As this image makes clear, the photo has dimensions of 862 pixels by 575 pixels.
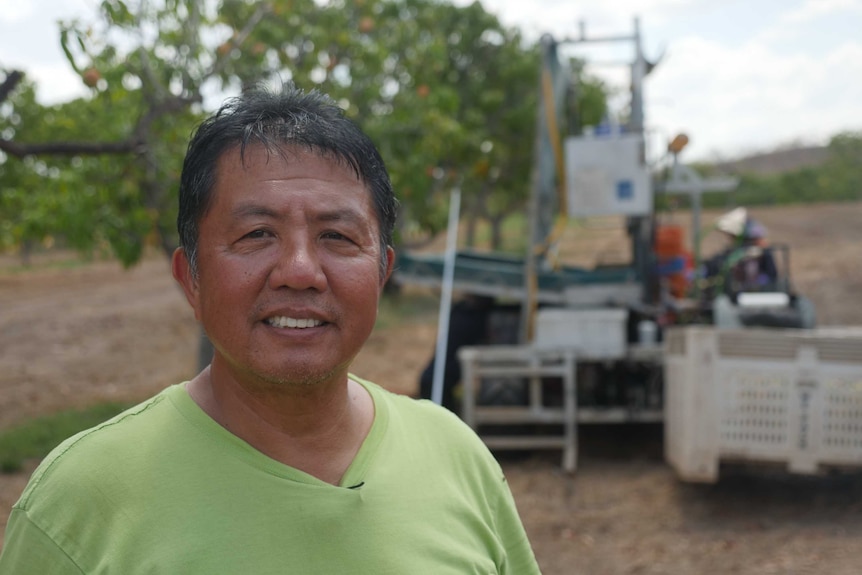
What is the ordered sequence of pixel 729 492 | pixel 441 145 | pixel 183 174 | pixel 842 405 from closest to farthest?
pixel 183 174 < pixel 842 405 < pixel 729 492 < pixel 441 145

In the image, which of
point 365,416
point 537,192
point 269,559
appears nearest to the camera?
point 269,559

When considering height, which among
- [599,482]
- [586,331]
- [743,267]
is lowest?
[599,482]

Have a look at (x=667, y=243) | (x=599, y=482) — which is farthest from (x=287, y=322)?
(x=667, y=243)

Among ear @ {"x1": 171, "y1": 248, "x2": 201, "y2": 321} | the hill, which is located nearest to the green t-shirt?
ear @ {"x1": 171, "y1": 248, "x2": 201, "y2": 321}

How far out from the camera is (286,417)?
146 cm

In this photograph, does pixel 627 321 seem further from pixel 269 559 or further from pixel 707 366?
pixel 269 559

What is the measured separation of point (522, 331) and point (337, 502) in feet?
22.4

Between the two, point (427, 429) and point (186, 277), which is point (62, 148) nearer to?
point (186, 277)

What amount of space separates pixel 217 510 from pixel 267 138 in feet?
1.86

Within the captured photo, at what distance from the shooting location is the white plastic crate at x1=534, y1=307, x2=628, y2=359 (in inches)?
284

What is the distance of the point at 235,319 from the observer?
1376mm

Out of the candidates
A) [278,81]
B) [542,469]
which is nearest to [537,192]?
[542,469]

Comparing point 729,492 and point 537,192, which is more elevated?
point 537,192

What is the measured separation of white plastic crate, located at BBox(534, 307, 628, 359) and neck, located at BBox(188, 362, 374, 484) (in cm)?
589
